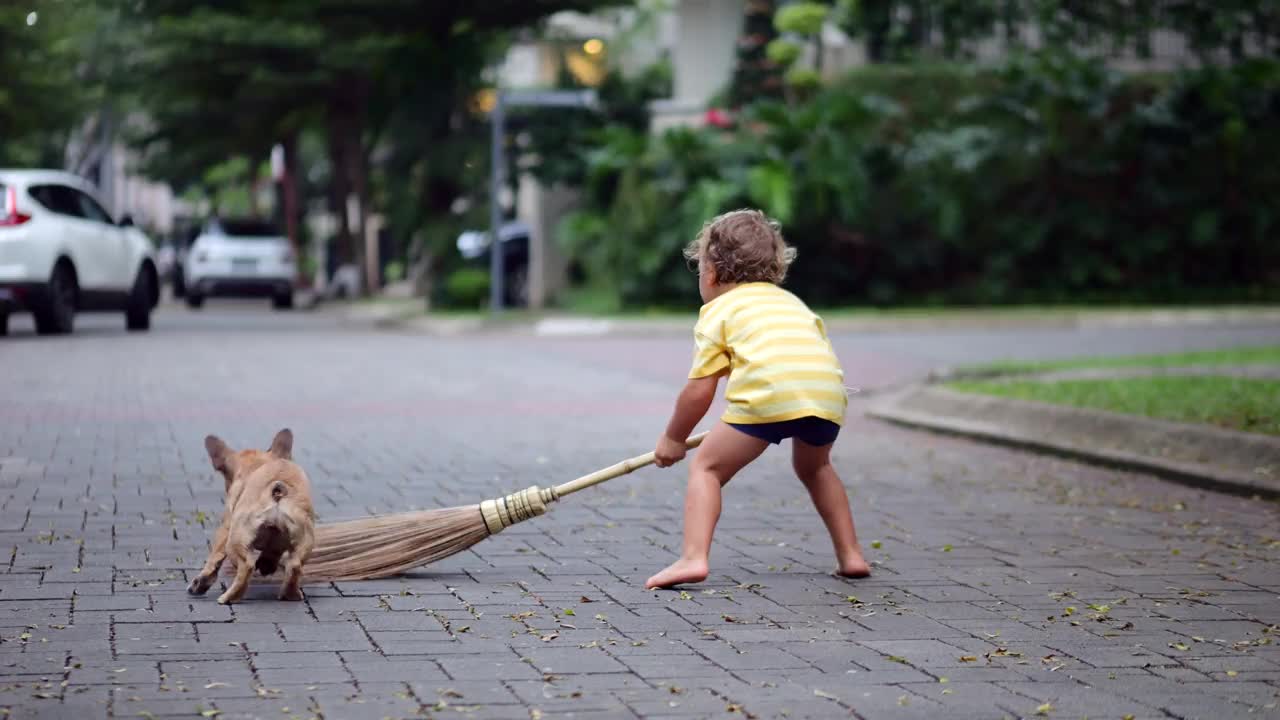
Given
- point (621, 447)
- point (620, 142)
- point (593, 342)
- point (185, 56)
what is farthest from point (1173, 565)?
point (185, 56)

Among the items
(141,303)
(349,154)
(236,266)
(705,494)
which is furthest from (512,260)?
(705,494)

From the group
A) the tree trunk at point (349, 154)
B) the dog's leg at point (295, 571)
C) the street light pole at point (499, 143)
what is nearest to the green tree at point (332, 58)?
the tree trunk at point (349, 154)

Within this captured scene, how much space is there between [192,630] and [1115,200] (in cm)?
2304

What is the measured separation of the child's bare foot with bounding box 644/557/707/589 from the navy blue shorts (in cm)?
46

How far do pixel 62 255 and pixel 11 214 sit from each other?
803 mm

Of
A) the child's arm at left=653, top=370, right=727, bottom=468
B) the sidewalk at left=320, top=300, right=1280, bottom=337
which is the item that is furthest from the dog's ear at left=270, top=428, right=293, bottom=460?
A: the sidewalk at left=320, top=300, right=1280, bottom=337

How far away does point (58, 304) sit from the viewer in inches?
824

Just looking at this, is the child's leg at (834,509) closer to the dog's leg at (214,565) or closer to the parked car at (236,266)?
the dog's leg at (214,565)

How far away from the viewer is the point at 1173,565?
6.85m

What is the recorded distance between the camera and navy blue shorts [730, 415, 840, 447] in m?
6.18

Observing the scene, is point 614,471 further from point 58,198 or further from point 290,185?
point 290,185

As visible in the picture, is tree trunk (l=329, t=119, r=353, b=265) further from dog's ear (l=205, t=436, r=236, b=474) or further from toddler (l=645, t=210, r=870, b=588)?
toddler (l=645, t=210, r=870, b=588)

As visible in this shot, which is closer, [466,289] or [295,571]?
[295,571]

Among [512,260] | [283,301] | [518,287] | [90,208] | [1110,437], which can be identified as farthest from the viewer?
[283,301]
